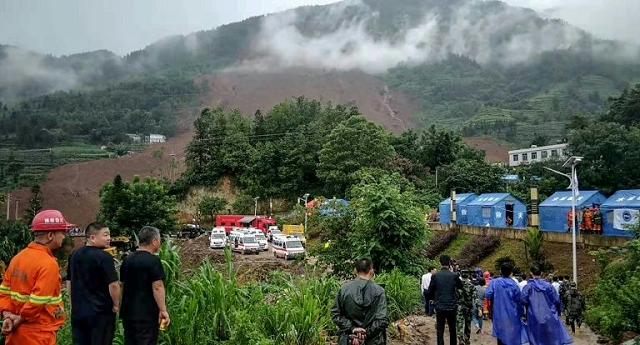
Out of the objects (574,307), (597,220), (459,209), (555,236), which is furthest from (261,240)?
(574,307)

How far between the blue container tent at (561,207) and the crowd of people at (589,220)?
7.2 inches

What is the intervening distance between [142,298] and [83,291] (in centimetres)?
48

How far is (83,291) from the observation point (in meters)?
4.24

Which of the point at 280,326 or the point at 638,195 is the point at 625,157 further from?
the point at 280,326

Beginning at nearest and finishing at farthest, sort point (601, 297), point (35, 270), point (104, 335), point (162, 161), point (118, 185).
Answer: point (35, 270)
point (104, 335)
point (601, 297)
point (118, 185)
point (162, 161)

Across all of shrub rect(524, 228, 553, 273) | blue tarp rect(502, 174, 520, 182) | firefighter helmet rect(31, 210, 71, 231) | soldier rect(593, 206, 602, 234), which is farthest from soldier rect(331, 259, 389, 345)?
blue tarp rect(502, 174, 520, 182)

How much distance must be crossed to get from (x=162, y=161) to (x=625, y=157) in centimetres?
9889

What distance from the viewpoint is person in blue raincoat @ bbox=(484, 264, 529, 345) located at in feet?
21.5

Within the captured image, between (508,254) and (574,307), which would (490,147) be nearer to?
(508,254)

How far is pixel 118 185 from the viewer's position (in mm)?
41781

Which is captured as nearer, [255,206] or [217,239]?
[217,239]

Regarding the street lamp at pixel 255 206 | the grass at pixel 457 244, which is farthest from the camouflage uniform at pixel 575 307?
the street lamp at pixel 255 206

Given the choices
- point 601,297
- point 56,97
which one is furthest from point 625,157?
point 56,97

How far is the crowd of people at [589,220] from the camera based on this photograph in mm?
18344
